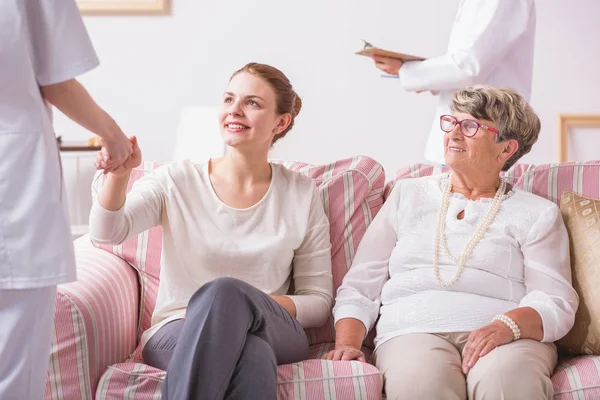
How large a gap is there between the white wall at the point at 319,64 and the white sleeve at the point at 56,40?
2.93 metres

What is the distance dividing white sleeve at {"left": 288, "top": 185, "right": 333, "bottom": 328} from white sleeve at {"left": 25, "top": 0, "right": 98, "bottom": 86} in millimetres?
941

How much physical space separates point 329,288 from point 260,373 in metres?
0.52

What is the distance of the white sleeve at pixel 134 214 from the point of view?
197 centimetres

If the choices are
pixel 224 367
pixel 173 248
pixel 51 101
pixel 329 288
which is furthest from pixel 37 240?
pixel 329 288

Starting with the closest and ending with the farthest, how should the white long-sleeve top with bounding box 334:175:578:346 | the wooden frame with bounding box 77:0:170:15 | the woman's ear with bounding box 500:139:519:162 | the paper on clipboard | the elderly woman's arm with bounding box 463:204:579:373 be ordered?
the elderly woman's arm with bounding box 463:204:579:373, the white long-sleeve top with bounding box 334:175:578:346, the woman's ear with bounding box 500:139:519:162, the paper on clipboard, the wooden frame with bounding box 77:0:170:15

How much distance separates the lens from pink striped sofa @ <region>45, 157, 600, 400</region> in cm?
186

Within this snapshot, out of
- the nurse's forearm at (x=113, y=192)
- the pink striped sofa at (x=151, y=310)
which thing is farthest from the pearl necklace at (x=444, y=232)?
the nurse's forearm at (x=113, y=192)

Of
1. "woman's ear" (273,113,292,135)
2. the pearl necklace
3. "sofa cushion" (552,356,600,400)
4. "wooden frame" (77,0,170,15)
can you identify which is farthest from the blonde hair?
"wooden frame" (77,0,170,15)

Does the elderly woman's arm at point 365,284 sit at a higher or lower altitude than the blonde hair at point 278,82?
lower

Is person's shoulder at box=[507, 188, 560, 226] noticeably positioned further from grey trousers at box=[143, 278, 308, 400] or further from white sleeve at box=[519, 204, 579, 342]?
grey trousers at box=[143, 278, 308, 400]

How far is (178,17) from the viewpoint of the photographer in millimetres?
4316

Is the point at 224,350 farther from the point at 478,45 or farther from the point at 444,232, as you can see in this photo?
the point at 478,45

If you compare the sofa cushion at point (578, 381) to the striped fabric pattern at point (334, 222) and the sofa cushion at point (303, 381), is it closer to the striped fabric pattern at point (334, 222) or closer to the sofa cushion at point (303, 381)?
the sofa cushion at point (303, 381)

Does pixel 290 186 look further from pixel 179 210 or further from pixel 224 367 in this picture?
pixel 224 367
